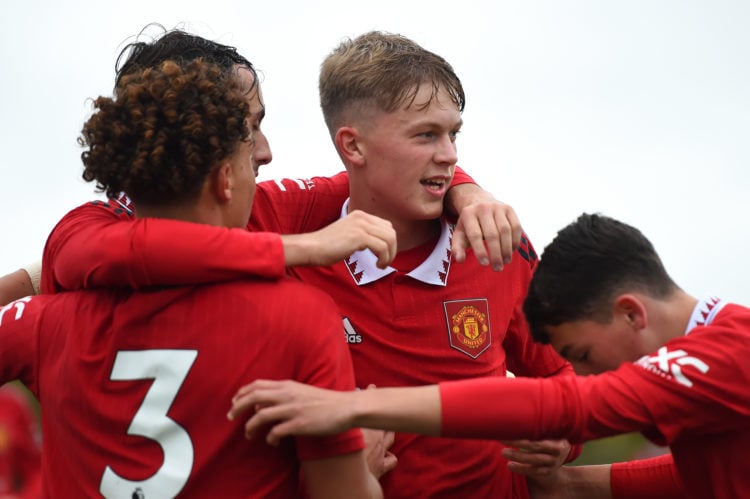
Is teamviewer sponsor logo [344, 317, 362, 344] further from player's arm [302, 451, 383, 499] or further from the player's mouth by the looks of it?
player's arm [302, 451, 383, 499]

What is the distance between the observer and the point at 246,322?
251 cm

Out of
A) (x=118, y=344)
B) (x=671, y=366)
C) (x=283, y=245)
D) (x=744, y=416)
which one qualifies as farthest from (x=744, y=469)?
(x=118, y=344)

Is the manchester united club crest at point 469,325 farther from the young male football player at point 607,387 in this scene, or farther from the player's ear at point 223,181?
the player's ear at point 223,181

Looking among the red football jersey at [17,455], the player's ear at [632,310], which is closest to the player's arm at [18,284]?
the red football jersey at [17,455]

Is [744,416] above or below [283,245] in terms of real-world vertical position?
below

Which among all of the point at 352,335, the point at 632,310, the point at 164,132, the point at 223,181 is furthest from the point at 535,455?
the point at 164,132

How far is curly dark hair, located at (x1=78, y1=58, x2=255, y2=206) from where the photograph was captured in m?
2.55

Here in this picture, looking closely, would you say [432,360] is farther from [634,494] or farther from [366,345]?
[634,494]

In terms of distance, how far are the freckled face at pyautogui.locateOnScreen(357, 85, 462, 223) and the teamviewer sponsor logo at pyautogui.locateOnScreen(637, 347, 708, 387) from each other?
3.84ft

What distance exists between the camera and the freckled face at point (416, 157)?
3.70 metres

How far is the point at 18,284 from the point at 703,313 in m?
2.77

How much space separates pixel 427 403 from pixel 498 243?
71cm

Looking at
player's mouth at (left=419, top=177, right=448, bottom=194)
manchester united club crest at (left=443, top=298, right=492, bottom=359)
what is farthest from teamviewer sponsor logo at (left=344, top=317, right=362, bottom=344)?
player's mouth at (left=419, top=177, right=448, bottom=194)

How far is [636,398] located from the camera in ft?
9.01
